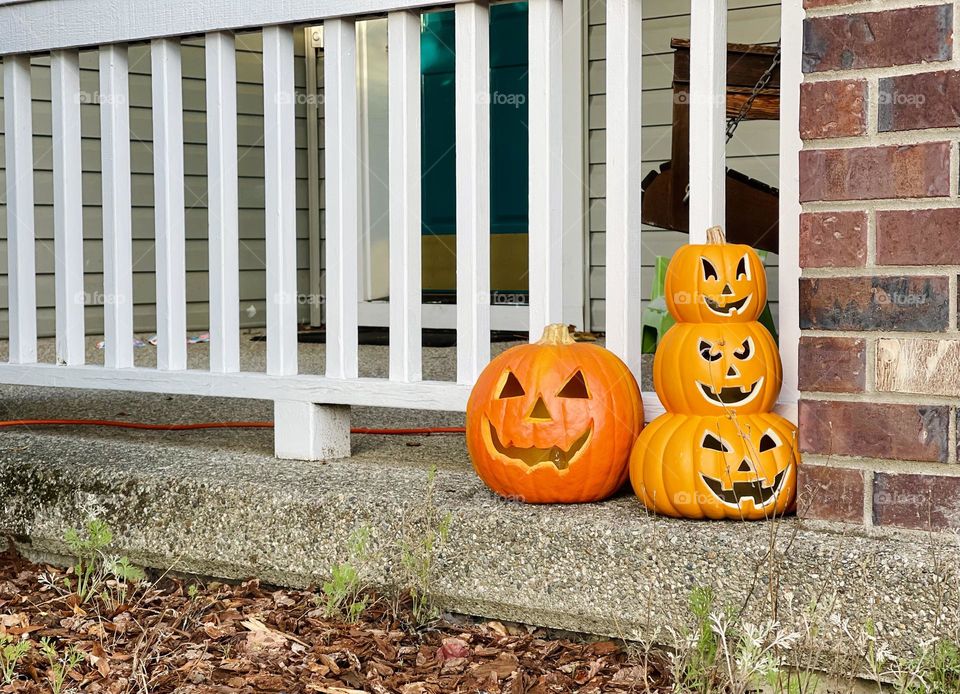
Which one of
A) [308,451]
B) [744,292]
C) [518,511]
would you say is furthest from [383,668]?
[744,292]

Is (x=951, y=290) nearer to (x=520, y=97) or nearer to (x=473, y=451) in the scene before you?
(x=473, y=451)

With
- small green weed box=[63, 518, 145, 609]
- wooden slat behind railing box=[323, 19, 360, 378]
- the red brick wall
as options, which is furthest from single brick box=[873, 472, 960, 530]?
small green weed box=[63, 518, 145, 609]

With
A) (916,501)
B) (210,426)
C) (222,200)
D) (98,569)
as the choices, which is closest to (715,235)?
(916,501)

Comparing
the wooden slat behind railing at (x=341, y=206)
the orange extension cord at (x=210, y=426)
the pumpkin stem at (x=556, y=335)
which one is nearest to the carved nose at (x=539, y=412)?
the pumpkin stem at (x=556, y=335)

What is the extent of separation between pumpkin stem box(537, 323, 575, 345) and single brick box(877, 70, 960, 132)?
2.42 ft

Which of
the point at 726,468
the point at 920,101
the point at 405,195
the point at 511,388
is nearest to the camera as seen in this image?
the point at 920,101

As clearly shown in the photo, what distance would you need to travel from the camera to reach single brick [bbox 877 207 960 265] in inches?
69.6

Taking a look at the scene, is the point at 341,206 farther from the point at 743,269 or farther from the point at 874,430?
the point at 874,430

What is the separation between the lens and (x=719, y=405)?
2.04m

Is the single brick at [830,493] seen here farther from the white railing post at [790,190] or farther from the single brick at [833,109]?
the single brick at [833,109]

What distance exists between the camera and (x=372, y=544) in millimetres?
2225

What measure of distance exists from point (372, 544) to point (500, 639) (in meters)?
0.33

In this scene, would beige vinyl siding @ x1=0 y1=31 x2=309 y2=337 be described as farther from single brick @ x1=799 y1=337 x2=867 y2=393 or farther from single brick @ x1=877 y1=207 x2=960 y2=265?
single brick @ x1=877 y1=207 x2=960 y2=265

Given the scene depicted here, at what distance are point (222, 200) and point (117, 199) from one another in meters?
0.35
